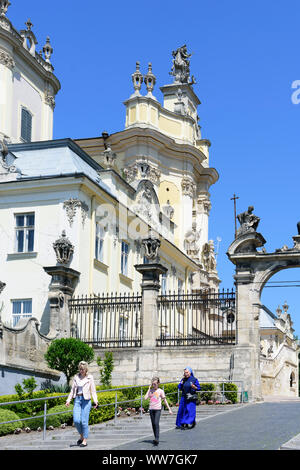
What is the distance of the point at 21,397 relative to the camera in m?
21.0

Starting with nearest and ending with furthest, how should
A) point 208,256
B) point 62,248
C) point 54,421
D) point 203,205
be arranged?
point 54,421 → point 62,248 → point 208,256 → point 203,205

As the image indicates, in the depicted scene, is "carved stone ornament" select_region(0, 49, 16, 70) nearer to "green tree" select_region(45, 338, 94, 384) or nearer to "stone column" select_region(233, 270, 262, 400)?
"stone column" select_region(233, 270, 262, 400)

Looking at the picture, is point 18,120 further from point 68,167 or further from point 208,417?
point 208,417

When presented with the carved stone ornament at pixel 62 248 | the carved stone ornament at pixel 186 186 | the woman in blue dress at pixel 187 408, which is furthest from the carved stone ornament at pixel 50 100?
the woman in blue dress at pixel 187 408

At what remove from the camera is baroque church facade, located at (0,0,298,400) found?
91.7 feet

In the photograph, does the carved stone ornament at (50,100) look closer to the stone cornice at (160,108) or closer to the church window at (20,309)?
the stone cornice at (160,108)

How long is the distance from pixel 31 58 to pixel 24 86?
75.0 inches

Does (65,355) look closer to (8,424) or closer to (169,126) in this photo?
(8,424)

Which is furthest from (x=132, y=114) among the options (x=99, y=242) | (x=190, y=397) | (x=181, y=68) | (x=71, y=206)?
(x=190, y=397)

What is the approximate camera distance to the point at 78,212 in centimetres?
3192

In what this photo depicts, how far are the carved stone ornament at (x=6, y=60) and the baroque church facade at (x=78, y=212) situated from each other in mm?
58

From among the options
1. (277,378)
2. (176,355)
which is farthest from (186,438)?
(277,378)

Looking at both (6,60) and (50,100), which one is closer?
(6,60)

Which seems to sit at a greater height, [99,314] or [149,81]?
[149,81]
